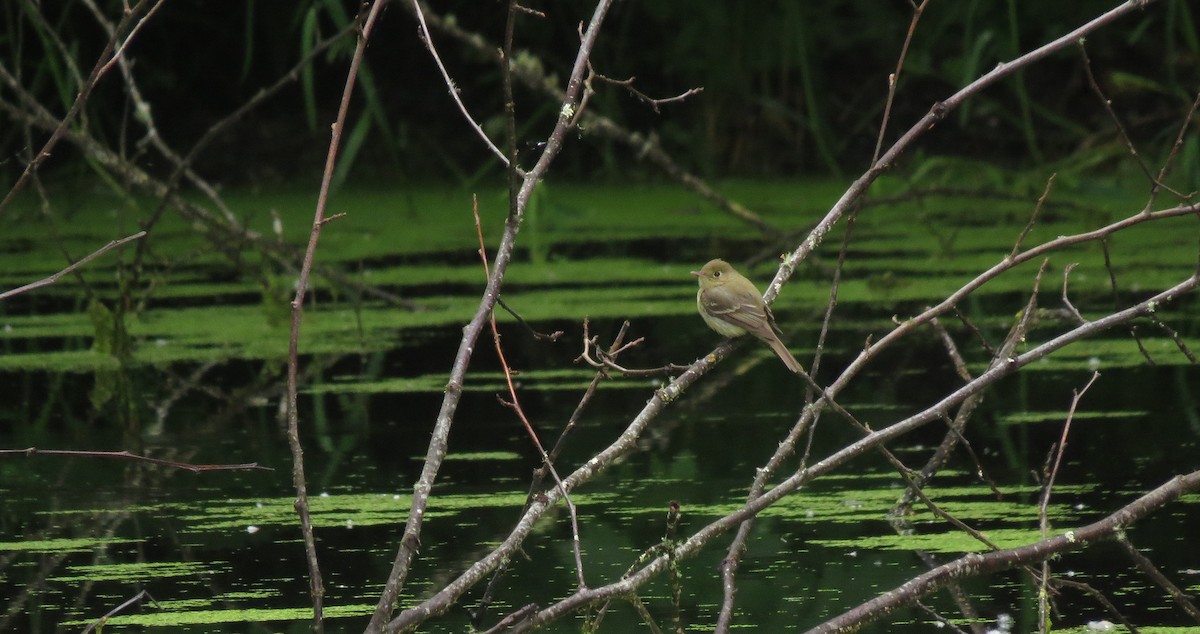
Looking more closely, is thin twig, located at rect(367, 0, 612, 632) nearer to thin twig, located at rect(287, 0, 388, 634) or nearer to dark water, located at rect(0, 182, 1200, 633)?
thin twig, located at rect(287, 0, 388, 634)

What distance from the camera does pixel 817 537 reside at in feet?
12.9

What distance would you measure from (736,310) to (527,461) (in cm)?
72

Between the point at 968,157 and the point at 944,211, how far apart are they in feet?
5.83

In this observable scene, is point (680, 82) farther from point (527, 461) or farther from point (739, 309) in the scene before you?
point (739, 309)

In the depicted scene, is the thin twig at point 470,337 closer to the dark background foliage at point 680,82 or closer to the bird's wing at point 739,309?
the bird's wing at point 739,309

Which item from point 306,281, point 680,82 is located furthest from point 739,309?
point 680,82

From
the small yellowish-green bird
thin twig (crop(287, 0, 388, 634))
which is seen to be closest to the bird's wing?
the small yellowish-green bird

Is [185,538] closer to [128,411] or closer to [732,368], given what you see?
[128,411]

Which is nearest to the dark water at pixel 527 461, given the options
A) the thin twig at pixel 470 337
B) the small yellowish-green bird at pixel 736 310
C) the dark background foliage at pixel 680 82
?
the small yellowish-green bird at pixel 736 310

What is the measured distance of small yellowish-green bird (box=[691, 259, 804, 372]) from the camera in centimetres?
434

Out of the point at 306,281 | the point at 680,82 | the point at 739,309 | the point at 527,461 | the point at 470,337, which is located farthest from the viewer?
the point at 680,82

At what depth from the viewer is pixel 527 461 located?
4812 mm

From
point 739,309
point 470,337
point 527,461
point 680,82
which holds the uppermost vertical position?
point 680,82

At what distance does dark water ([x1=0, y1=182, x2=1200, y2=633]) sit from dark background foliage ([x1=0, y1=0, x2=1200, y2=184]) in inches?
146
